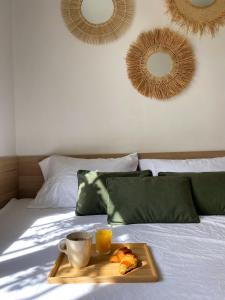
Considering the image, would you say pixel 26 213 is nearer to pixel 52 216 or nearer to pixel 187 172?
pixel 52 216

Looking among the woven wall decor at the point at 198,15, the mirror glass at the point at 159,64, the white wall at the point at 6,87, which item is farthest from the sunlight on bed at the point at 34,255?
the woven wall decor at the point at 198,15

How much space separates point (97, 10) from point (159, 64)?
0.71 m

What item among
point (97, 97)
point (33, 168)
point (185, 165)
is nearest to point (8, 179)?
point (33, 168)

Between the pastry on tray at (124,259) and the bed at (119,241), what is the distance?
0.08 m

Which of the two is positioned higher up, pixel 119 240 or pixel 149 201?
pixel 149 201

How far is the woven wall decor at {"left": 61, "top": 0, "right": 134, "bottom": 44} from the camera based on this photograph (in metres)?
2.58

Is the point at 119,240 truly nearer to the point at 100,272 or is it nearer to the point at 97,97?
the point at 100,272

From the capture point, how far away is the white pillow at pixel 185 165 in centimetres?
230

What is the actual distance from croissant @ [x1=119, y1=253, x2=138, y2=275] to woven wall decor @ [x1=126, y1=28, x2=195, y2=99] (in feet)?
5.65

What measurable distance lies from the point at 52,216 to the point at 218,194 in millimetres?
1085

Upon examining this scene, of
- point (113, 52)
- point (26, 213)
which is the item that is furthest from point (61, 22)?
point (26, 213)

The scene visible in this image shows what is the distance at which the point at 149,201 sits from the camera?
5.95 feet

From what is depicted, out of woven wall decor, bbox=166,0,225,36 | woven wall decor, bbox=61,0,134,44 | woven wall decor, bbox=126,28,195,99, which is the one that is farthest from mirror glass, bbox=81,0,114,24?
woven wall decor, bbox=166,0,225,36

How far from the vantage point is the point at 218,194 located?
1.96 meters
